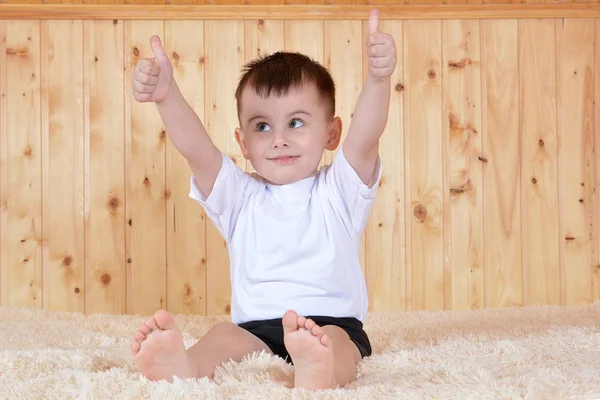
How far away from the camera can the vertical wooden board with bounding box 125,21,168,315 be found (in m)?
2.21

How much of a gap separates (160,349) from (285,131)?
48cm

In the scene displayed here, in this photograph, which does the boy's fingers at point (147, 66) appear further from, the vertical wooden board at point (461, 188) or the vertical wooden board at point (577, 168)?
the vertical wooden board at point (577, 168)

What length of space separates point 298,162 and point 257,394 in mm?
492

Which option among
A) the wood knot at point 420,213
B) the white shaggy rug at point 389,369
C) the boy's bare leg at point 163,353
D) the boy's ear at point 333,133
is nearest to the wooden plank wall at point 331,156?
the wood knot at point 420,213

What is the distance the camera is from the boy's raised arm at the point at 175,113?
1103 millimetres

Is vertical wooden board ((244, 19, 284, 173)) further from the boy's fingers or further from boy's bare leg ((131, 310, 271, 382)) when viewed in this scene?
boy's bare leg ((131, 310, 271, 382))

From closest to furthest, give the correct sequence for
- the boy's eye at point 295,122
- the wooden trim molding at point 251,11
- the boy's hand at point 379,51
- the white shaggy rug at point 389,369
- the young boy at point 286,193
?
the white shaggy rug at point 389,369 < the boy's hand at point 379,51 < the young boy at point 286,193 < the boy's eye at point 295,122 < the wooden trim molding at point 251,11

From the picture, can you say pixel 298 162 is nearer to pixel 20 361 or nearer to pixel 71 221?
pixel 20 361

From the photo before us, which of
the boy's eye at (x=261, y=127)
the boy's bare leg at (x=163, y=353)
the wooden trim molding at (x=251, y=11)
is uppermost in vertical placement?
the wooden trim molding at (x=251, y=11)

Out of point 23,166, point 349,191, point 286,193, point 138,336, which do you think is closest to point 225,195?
point 286,193

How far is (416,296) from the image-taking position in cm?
224

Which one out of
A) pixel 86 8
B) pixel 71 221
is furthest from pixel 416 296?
pixel 86 8

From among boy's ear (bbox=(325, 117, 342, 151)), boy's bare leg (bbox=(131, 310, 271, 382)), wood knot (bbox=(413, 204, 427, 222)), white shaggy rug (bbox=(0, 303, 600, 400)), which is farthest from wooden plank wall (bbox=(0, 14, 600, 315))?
boy's bare leg (bbox=(131, 310, 271, 382))

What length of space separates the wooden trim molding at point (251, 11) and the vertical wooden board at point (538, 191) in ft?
0.68
